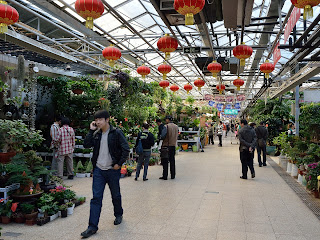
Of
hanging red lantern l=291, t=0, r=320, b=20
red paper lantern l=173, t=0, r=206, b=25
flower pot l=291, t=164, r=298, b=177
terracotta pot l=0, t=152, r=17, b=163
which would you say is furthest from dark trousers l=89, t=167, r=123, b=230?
flower pot l=291, t=164, r=298, b=177

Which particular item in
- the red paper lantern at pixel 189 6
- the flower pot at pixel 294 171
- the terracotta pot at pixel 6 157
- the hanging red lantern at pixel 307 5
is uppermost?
the red paper lantern at pixel 189 6

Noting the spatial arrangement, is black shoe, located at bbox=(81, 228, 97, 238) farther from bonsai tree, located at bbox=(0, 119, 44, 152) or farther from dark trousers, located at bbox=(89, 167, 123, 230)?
bonsai tree, located at bbox=(0, 119, 44, 152)

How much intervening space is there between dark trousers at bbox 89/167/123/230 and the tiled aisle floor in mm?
217

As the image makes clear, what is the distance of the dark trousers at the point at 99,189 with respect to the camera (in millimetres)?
3664

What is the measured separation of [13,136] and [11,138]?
0.05 m

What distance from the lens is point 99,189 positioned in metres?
3.76

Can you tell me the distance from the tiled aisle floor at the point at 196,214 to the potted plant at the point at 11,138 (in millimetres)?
1353

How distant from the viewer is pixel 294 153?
7.98 metres

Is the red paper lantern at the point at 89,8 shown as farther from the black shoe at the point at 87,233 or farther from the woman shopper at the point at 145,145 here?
the woman shopper at the point at 145,145

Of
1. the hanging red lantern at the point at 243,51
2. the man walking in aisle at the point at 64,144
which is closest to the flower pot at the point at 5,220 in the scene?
the man walking in aisle at the point at 64,144

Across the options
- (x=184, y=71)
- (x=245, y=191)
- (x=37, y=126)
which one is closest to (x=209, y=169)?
(x=245, y=191)

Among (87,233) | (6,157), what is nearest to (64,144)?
(6,157)

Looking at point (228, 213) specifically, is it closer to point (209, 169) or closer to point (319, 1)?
point (319, 1)

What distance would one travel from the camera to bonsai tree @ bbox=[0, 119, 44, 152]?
4723mm
